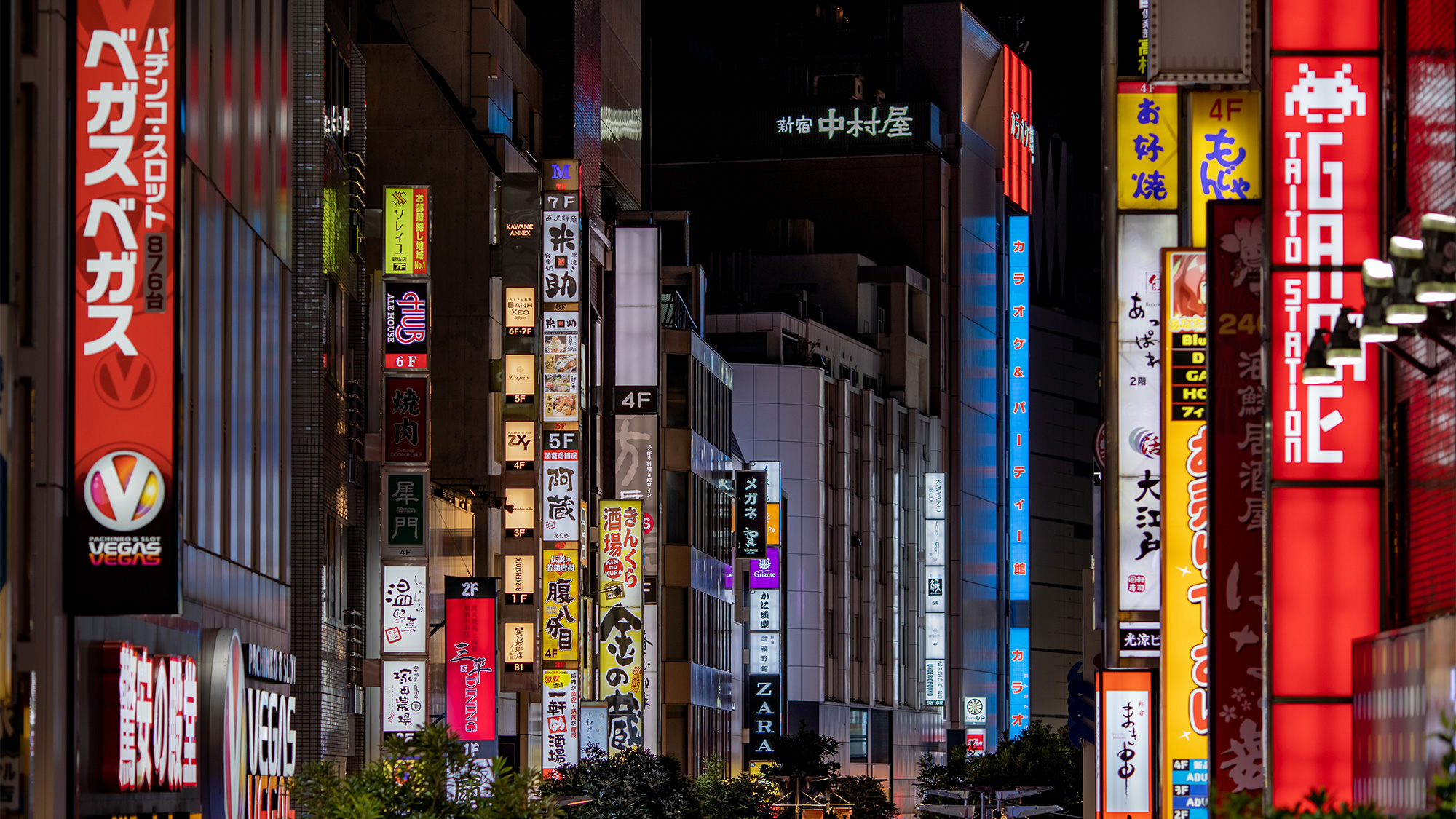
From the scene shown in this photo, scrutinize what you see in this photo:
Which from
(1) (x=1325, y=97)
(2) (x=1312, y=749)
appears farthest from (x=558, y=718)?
(1) (x=1325, y=97)

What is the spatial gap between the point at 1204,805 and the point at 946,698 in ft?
383

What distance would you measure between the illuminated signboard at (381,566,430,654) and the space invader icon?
29.7m

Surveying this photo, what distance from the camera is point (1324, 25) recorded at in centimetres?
2064

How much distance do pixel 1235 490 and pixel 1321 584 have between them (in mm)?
3048

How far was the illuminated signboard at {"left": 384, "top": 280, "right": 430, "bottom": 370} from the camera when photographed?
1836 inches

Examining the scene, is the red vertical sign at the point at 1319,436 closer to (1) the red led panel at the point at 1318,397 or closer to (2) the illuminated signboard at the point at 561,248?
(1) the red led panel at the point at 1318,397

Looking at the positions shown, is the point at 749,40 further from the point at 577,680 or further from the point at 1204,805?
the point at 1204,805

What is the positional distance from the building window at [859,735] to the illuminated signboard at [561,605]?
224ft

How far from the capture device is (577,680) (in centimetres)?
6091

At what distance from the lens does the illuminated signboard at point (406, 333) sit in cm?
4662

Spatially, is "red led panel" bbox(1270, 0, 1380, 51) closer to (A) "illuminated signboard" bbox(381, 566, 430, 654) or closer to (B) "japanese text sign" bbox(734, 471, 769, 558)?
(A) "illuminated signboard" bbox(381, 566, 430, 654)

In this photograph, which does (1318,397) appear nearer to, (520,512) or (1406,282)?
(1406,282)

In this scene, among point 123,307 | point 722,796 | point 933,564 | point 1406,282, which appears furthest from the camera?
point 933,564

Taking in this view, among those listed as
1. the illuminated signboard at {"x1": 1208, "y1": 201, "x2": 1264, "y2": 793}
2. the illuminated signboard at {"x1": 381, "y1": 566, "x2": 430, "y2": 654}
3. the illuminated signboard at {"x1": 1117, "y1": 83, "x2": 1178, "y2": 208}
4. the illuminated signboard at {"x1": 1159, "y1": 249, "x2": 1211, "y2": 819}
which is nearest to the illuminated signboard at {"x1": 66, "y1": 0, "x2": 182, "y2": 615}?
the illuminated signboard at {"x1": 1208, "y1": 201, "x2": 1264, "y2": 793}
